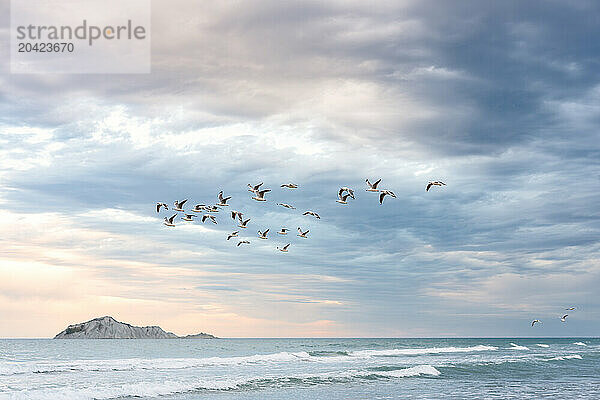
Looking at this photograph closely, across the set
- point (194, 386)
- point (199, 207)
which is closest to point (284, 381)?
point (194, 386)

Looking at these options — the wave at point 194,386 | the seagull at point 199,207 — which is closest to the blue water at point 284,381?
the wave at point 194,386

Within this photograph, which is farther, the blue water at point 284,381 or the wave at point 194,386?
the blue water at point 284,381

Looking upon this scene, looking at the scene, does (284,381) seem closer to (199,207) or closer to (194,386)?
(194,386)

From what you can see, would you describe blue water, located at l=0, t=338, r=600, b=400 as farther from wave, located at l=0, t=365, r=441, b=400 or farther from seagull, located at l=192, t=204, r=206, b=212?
seagull, located at l=192, t=204, r=206, b=212

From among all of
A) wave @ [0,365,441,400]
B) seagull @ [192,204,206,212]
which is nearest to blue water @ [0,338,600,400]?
wave @ [0,365,441,400]

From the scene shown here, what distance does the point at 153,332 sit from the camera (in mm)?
148625

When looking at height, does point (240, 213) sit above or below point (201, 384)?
above

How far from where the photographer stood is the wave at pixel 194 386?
2856cm

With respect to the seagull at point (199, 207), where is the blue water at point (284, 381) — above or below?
below

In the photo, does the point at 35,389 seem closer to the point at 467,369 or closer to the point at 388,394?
the point at 388,394

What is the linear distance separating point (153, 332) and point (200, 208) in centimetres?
12242

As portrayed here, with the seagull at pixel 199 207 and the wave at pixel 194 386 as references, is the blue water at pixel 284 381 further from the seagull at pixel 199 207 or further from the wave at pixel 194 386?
the seagull at pixel 199 207

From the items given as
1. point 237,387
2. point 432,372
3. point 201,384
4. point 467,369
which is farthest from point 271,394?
point 467,369

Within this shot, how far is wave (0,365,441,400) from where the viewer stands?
28.6 metres
